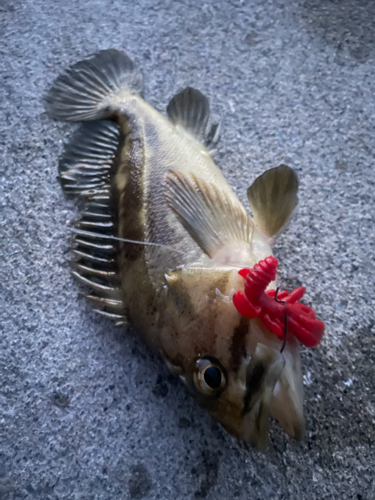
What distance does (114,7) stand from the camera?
229cm

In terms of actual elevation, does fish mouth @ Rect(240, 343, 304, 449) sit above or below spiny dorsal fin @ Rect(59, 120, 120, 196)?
below

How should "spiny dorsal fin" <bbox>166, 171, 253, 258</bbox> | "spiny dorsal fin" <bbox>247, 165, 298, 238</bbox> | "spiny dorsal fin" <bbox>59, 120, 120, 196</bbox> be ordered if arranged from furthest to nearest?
1. "spiny dorsal fin" <bbox>59, 120, 120, 196</bbox>
2. "spiny dorsal fin" <bbox>247, 165, 298, 238</bbox>
3. "spiny dorsal fin" <bbox>166, 171, 253, 258</bbox>

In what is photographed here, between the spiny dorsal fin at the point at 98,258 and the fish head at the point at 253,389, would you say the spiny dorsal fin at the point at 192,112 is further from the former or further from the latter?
the fish head at the point at 253,389

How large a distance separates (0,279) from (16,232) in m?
0.23

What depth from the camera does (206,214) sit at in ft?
4.65

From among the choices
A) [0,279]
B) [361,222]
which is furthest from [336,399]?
[0,279]

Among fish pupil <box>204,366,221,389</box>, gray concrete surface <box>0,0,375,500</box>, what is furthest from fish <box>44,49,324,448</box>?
gray concrete surface <box>0,0,375,500</box>

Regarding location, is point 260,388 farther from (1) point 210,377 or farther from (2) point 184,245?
(2) point 184,245

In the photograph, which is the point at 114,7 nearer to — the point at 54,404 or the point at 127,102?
the point at 127,102

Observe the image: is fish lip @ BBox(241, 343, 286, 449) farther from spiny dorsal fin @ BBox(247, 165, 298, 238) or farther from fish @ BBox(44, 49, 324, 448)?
spiny dorsal fin @ BBox(247, 165, 298, 238)

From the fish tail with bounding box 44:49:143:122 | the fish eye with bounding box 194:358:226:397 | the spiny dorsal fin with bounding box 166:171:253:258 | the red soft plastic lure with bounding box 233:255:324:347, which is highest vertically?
the fish tail with bounding box 44:49:143:122

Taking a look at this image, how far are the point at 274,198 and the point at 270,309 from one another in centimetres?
55

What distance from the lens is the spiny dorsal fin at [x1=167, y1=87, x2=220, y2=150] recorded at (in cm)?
190

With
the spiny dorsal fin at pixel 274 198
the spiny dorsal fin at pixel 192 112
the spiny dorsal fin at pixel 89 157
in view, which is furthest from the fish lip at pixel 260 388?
the spiny dorsal fin at pixel 192 112
